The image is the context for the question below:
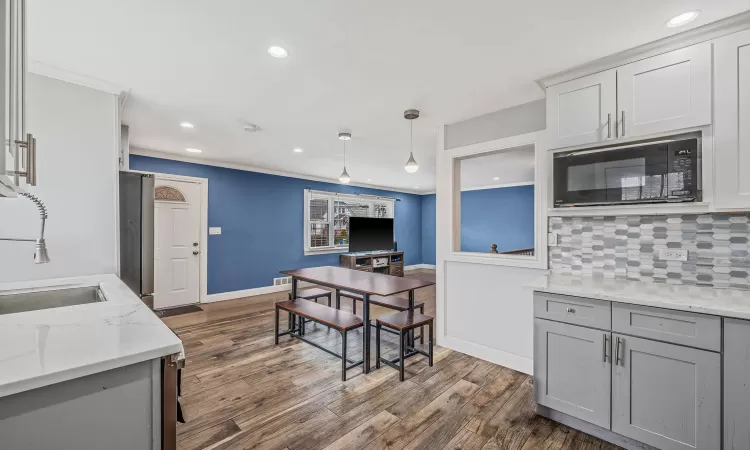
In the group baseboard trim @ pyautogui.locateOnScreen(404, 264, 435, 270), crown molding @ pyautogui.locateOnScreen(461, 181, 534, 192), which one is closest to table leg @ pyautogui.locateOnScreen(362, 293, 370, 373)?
crown molding @ pyautogui.locateOnScreen(461, 181, 534, 192)

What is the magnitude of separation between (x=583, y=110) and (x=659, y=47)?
471 mm

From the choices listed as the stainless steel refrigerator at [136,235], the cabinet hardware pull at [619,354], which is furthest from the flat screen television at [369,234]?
the cabinet hardware pull at [619,354]

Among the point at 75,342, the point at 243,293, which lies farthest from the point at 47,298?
the point at 243,293

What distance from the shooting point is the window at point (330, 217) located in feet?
21.7

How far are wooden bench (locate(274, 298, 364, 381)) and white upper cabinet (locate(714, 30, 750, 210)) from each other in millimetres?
2496

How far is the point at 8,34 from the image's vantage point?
83 cm

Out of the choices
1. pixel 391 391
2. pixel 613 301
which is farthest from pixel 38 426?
pixel 613 301

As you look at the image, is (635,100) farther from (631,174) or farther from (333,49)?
(333,49)

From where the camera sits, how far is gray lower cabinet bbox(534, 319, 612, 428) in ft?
5.96

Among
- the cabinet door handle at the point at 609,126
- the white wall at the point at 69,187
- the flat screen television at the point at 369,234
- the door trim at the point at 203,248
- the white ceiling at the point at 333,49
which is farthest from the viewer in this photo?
the flat screen television at the point at 369,234

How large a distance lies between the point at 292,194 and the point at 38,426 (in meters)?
5.63

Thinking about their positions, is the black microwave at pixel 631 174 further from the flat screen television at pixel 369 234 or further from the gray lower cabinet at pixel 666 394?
the flat screen television at pixel 369 234

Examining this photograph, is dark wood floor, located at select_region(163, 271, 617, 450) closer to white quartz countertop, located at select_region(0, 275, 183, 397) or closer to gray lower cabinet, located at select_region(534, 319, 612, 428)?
gray lower cabinet, located at select_region(534, 319, 612, 428)

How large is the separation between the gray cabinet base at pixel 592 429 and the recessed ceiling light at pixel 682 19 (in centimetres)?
222
